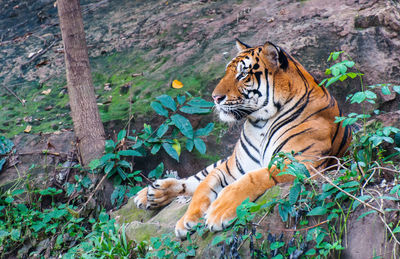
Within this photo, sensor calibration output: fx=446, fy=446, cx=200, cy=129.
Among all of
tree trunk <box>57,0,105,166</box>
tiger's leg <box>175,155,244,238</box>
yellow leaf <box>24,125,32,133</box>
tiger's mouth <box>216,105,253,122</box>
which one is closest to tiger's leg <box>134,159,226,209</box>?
tiger's leg <box>175,155,244,238</box>

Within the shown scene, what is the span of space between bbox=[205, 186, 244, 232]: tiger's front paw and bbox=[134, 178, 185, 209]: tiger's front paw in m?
0.99

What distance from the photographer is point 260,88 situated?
3.53 metres

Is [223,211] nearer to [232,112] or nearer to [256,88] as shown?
[232,112]

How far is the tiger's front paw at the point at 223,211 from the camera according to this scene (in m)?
2.79

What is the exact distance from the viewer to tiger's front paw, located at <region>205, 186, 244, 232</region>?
2.79m

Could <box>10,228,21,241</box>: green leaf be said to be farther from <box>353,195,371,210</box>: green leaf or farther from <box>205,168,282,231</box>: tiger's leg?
<box>353,195,371,210</box>: green leaf

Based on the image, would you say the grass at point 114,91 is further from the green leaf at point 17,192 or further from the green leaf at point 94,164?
the green leaf at point 17,192

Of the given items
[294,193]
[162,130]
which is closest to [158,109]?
[162,130]

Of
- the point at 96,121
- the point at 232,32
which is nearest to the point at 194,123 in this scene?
the point at 96,121

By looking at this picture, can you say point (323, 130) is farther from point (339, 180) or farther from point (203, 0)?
point (203, 0)

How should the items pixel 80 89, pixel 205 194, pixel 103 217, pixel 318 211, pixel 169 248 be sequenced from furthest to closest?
pixel 80 89
pixel 103 217
pixel 205 194
pixel 169 248
pixel 318 211

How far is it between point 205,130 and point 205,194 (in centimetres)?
136

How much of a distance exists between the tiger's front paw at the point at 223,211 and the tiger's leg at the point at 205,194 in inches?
8.0

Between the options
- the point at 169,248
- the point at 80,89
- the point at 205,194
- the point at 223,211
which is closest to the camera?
the point at 223,211
